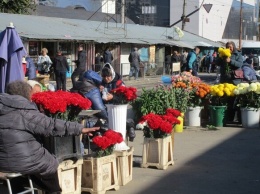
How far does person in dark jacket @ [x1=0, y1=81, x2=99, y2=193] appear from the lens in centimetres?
506

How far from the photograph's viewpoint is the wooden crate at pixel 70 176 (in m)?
6.26

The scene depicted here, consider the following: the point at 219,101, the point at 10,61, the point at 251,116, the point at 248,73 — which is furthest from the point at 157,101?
the point at 10,61

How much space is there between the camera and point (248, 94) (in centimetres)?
1243

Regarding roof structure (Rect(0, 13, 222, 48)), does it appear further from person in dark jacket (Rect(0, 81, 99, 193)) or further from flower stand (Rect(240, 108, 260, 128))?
person in dark jacket (Rect(0, 81, 99, 193))

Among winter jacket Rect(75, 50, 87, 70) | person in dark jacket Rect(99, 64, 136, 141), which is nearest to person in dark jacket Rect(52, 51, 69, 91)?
winter jacket Rect(75, 50, 87, 70)

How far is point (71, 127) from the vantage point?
5.35 m

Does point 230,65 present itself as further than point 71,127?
Yes

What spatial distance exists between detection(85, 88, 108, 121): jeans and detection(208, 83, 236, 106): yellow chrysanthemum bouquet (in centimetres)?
512

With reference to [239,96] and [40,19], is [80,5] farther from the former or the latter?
[239,96]

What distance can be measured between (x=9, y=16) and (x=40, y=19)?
2.80 meters

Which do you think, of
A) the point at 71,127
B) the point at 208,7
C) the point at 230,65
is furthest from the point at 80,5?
the point at 71,127

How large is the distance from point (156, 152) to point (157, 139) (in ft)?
0.79

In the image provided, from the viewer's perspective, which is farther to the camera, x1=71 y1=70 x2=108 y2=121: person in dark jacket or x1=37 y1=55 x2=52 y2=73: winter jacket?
x1=37 y1=55 x2=52 y2=73: winter jacket

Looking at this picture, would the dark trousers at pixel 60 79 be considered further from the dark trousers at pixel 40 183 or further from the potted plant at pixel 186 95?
the dark trousers at pixel 40 183
